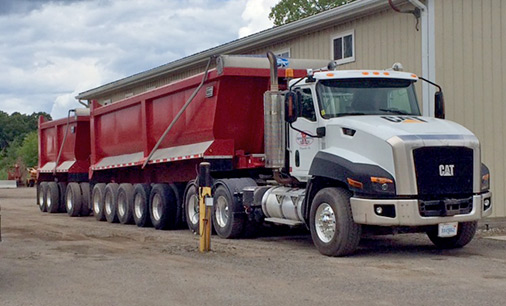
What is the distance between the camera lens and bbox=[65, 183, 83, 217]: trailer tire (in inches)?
880

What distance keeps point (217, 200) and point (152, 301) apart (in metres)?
6.88

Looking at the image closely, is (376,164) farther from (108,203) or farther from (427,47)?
(108,203)

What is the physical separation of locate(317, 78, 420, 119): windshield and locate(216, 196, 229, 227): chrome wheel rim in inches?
131

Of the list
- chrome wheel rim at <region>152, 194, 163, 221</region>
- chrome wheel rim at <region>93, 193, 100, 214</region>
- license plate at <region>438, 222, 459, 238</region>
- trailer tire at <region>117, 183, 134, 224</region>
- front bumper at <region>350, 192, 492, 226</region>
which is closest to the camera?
front bumper at <region>350, 192, 492, 226</region>

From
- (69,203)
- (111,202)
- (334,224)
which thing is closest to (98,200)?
(111,202)

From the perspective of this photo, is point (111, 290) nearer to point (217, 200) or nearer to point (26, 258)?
point (26, 258)

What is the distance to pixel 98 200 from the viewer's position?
2059 centimetres

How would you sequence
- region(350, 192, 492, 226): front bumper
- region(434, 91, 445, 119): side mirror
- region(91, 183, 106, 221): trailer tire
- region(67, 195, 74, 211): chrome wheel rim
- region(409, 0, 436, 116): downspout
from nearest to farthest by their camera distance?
region(350, 192, 492, 226): front bumper, region(434, 91, 445, 119): side mirror, region(409, 0, 436, 116): downspout, region(91, 183, 106, 221): trailer tire, region(67, 195, 74, 211): chrome wheel rim

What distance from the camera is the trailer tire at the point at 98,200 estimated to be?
20281 millimetres

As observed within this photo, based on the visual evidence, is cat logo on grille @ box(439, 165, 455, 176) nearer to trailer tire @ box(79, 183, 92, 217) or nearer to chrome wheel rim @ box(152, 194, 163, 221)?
chrome wheel rim @ box(152, 194, 163, 221)

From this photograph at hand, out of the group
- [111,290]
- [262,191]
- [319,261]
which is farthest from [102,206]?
[111,290]

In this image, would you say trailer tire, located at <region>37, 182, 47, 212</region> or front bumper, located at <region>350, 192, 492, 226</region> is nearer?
front bumper, located at <region>350, 192, 492, 226</region>

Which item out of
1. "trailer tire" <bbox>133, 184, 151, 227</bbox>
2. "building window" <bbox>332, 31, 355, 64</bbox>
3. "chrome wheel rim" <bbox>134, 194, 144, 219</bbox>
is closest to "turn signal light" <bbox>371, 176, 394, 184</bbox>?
"building window" <bbox>332, 31, 355, 64</bbox>

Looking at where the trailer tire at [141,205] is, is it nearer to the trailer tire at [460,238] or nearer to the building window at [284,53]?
the building window at [284,53]
